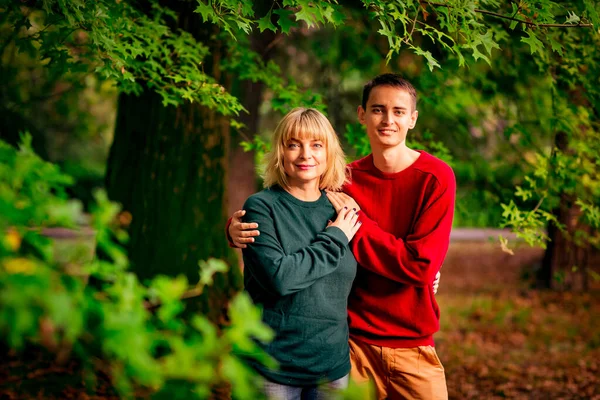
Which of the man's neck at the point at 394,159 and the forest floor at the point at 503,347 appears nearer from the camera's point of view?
the man's neck at the point at 394,159

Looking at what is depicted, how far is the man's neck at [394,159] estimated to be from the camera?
122 inches

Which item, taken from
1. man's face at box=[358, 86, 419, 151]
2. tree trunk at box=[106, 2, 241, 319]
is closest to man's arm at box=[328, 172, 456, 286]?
man's face at box=[358, 86, 419, 151]

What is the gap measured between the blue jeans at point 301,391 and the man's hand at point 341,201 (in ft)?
2.84

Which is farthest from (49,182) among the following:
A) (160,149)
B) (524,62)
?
(524,62)

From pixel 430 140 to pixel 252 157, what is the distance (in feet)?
17.5

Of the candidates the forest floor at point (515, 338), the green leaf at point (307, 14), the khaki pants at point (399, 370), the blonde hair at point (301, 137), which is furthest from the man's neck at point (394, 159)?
the forest floor at point (515, 338)

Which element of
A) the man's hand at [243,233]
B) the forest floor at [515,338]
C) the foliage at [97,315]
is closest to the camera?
the foliage at [97,315]

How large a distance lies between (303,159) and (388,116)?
0.61 m

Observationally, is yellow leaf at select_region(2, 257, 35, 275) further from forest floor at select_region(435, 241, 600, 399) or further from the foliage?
forest floor at select_region(435, 241, 600, 399)

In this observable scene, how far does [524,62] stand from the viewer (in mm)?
5754

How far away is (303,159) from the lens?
2.79m

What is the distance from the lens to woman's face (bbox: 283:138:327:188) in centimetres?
279

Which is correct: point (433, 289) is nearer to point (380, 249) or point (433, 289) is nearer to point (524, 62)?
point (380, 249)

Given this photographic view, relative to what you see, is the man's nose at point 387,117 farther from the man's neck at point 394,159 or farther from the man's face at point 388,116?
the man's neck at point 394,159
